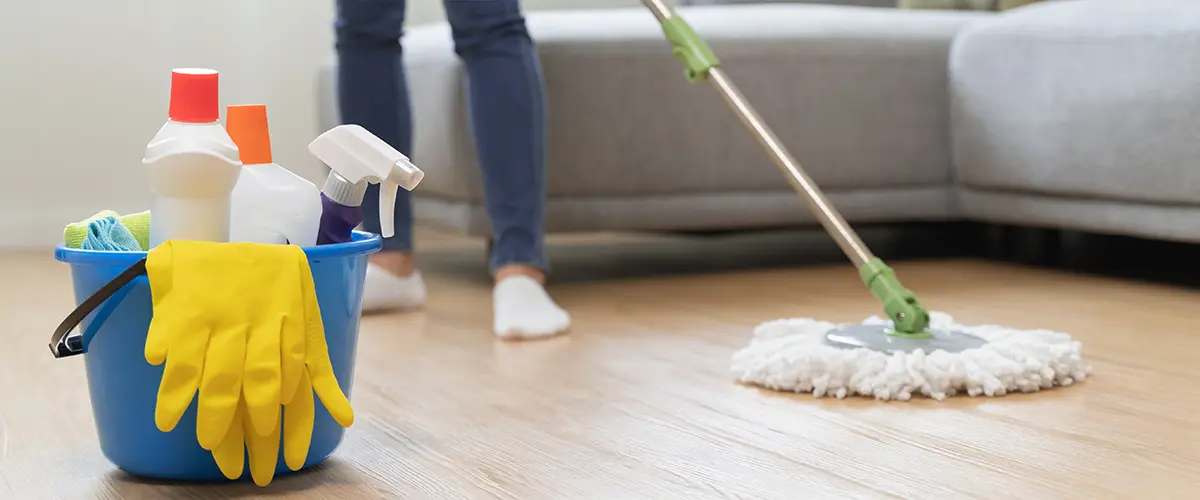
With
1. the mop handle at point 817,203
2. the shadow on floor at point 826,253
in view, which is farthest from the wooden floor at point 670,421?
the shadow on floor at point 826,253

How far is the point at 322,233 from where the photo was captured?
0.88 m

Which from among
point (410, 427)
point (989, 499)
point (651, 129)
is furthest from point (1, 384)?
point (651, 129)

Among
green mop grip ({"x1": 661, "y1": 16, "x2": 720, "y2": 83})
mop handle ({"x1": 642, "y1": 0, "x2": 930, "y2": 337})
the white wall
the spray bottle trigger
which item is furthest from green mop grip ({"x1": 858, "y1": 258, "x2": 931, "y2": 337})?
the white wall

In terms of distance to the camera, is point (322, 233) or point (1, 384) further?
point (1, 384)

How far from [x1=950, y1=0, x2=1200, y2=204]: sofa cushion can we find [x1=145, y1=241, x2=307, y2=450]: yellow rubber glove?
129 cm

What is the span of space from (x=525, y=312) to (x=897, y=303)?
45cm

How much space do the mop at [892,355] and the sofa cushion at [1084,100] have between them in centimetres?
59

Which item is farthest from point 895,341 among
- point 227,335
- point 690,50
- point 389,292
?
point 389,292

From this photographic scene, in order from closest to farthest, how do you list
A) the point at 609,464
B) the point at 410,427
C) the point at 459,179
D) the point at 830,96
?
the point at 609,464
the point at 410,427
the point at 459,179
the point at 830,96

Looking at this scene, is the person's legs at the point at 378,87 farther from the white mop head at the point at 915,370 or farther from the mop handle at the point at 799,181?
the white mop head at the point at 915,370

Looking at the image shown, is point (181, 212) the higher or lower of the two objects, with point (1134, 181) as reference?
higher

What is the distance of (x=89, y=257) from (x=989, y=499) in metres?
0.57

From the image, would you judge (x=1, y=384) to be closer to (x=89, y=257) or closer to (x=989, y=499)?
(x=89, y=257)

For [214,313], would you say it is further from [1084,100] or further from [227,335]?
[1084,100]
